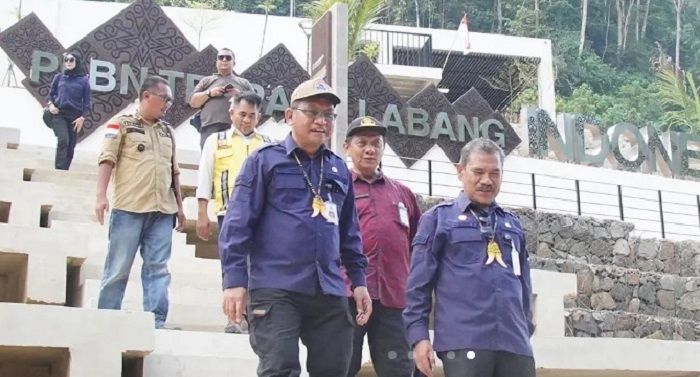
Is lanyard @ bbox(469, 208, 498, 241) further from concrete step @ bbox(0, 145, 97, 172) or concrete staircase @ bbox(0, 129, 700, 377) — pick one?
concrete step @ bbox(0, 145, 97, 172)

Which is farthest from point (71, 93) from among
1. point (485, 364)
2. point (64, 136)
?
point (485, 364)

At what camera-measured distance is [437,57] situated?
27125 millimetres

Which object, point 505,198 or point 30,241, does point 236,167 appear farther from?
point 505,198

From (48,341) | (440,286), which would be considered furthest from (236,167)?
(440,286)

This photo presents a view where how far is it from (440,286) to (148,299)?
2.03m

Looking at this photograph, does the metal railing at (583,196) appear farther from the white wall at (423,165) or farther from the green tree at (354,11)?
the green tree at (354,11)

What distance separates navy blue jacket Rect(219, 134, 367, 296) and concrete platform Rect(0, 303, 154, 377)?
3.59 feet

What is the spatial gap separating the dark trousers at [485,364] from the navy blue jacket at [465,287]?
0.02 metres

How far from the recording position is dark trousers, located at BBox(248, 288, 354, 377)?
3.74m

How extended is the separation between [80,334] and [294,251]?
1378mm

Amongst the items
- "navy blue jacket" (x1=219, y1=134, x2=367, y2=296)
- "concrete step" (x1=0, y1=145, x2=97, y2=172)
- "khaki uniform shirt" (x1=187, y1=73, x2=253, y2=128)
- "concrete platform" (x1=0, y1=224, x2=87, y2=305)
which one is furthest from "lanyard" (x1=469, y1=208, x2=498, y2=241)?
"concrete step" (x1=0, y1=145, x2=97, y2=172)

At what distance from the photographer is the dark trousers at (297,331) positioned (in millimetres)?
3742

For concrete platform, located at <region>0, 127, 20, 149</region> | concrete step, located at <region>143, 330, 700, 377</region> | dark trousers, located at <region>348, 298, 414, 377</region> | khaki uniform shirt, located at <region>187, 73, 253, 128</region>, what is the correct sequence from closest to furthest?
dark trousers, located at <region>348, 298, 414, 377</region> → concrete step, located at <region>143, 330, 700, 377</region> → khaki uniform shirt, located at <region>187, 73, 253, 128</region> → concrete platform, located at <region>0, 127, 20, 149</region>

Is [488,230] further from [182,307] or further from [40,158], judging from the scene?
[40,158]
